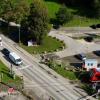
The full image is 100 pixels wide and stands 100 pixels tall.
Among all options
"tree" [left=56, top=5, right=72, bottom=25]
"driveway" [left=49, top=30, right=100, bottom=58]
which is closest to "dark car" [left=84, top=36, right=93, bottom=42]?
"driveway" [left=49, top=30, right=100, bottom=58]

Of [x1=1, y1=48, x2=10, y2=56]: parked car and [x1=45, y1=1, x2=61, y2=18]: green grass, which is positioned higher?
[x1=45, y1=1, x2=61, y2=18]: green grass

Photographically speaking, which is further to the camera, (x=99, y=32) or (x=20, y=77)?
(x=99, y=32)

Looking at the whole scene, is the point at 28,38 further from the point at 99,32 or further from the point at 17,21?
the point at 99,32

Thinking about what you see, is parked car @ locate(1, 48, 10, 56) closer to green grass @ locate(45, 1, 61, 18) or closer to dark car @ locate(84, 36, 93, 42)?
dark car @ locate(84, 36, 93, 42)

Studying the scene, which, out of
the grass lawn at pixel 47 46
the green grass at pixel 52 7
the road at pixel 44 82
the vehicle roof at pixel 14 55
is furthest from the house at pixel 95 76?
the green grass at pixel 52 7

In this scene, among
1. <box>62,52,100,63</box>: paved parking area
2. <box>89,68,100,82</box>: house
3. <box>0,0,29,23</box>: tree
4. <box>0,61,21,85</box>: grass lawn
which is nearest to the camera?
<box>0,61,21,85</box>: grass lawn

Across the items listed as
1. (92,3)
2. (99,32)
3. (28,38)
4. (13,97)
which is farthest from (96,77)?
(92,3)

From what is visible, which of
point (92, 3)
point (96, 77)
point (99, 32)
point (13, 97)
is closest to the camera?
point (13, 97)

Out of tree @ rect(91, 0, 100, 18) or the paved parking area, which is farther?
tree @ rect(91, 0, 100, 18)

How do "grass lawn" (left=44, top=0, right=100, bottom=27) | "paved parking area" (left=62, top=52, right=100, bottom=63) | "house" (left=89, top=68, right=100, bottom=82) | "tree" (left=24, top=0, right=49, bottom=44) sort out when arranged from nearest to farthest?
"house" (left=89, top=68, right=100, bottom=82) → "paved parking area" (left=62, top=52, right=100, bottom=63) → "tree" (left=24, top=0, right=49, bottom=44) → "grass lawn" (left=44, top=0, right=100, bottom=27)
